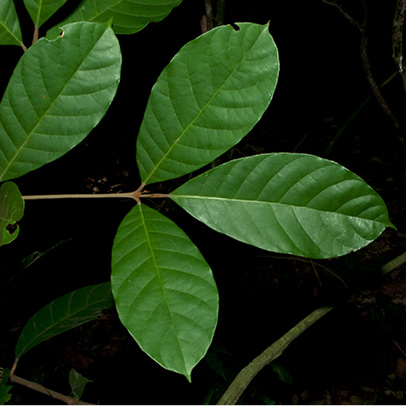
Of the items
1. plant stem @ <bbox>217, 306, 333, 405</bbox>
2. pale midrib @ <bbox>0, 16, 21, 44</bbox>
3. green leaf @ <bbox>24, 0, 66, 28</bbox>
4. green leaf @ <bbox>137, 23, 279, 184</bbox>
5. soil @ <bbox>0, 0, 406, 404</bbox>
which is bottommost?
soil @ <bbox>0, 0, 406, 404</bbox>

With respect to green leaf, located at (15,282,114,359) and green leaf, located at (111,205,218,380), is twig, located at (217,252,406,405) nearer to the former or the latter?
green leaf, located at (15,282,114,359)

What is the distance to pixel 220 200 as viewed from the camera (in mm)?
567

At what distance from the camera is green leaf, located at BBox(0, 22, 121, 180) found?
0.50 m

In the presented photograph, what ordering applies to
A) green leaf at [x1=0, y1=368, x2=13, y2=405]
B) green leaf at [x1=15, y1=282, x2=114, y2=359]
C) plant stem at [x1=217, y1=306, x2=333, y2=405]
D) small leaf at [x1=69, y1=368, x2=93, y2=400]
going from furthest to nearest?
small leaf at [x1=69, y1=368, x2=93, y2=400], green leaf at [x1=15, y1=282, x2=114, y2=359], plant stem at [x1=217, y1=306, x2=333, y2=405], green leaf at [x1=0, y1=368, x2=13, y2=405]

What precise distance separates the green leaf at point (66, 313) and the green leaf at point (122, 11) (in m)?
0.70

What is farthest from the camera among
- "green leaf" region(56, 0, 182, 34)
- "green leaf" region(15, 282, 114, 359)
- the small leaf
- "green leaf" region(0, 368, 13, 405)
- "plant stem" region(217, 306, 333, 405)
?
the small leaf

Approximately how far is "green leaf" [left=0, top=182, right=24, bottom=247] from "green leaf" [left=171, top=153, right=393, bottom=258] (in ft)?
0.73

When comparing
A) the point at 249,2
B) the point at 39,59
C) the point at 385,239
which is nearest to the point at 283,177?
the point at 39,59

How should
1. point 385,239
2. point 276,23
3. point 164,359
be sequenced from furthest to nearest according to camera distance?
point 276,23 → point 385,239 → point 164,359

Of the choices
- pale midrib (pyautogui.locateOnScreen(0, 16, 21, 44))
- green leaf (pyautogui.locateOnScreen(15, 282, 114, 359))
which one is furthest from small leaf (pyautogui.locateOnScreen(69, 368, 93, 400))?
pale midrib (pyautogui.locateOnScreen(0, 16, 21, 44))

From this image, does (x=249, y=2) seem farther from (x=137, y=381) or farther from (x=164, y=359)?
(x=164, y=359)

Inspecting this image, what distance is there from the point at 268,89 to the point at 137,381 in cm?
216

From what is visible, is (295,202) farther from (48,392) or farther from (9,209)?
(48,392)

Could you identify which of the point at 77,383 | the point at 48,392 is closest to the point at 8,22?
the point at 48,392
